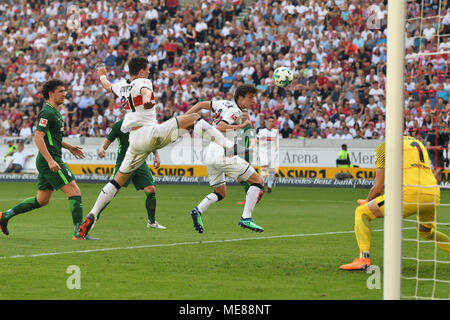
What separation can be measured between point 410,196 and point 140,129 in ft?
14.2

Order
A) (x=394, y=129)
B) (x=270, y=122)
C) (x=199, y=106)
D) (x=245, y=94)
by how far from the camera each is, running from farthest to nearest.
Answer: (x=270, y=122)
(x=245, y=94)
(x=199, y=106)
(x=394, y=129)

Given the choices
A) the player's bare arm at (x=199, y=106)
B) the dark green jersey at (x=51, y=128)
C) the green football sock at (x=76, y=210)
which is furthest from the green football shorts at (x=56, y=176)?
the player's bare arm at (x=199, y=106)

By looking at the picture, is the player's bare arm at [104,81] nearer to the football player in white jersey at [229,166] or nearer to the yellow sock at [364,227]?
the football player in white jersey at [229,166]

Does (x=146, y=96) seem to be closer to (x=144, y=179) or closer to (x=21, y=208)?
(x=21, y=208)

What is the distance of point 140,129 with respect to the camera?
1104 centimetres

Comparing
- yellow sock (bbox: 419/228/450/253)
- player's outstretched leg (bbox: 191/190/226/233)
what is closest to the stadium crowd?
player's outstretched leg (bbox: 191/190/226/233)

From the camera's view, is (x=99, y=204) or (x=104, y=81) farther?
(x=104, y=81)

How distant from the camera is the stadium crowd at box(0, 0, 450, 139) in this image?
93.0 ft

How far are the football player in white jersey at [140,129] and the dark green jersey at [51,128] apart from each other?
958mm

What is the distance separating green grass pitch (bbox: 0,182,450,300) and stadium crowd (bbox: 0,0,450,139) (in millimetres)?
12194

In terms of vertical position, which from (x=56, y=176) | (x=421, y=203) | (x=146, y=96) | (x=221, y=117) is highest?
(x=146, y=96)

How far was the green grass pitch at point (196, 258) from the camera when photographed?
713cm

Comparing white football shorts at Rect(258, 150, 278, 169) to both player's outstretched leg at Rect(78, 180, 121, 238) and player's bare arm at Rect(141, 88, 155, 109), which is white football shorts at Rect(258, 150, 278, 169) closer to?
player's outstretched leg at Rect(78, 180, 121, 238)

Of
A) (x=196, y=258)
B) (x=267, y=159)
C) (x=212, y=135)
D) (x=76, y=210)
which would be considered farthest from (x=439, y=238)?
(x=267, y=159)
